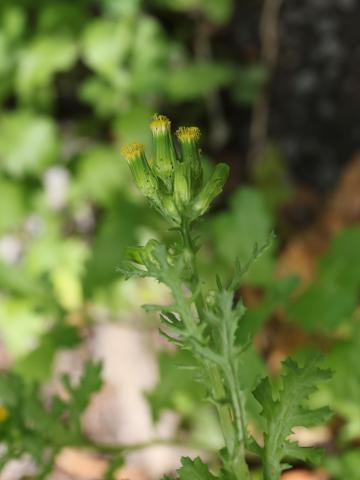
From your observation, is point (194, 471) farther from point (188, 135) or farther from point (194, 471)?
point (188, 135)

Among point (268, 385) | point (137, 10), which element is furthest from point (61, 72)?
point (268, 385)

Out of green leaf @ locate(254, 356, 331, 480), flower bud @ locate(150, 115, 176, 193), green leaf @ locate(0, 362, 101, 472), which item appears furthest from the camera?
green leaf @ locate(0, 362, 101, 472)

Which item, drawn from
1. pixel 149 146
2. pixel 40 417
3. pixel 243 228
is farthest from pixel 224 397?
pixel 149 146

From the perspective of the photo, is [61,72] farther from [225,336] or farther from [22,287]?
[225,336]

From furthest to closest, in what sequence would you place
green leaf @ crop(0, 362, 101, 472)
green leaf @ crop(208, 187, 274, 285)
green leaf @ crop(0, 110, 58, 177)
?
green leaf @ crop(0, 110, 58, 177) < green leaf @ crop(208, 187, 274, 285) < green leaf @ crop(0, 362, 101, 472)

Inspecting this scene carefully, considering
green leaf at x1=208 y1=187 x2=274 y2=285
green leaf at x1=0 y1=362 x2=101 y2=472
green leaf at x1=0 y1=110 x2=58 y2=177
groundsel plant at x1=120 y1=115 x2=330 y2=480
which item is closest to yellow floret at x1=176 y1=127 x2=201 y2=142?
groundsel plant at x1=120 y1=115 x2=330 y2=480

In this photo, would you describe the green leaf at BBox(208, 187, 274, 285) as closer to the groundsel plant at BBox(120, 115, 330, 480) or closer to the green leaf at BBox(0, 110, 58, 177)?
the groundsel plant at BBox(120, 115, 330, 480)
